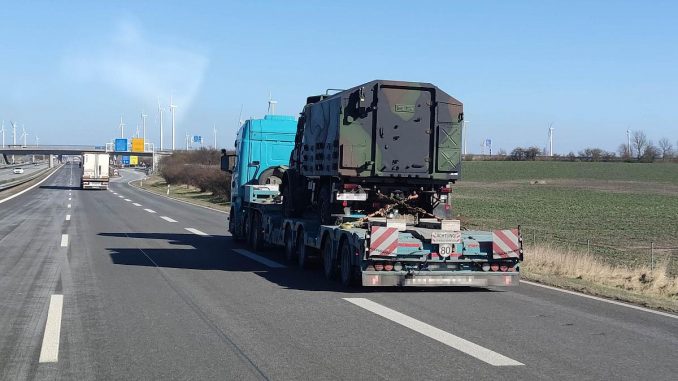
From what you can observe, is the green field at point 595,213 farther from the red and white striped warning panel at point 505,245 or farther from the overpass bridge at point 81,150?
the overpass bridge at point 81,150

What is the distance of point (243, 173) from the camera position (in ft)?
71.5

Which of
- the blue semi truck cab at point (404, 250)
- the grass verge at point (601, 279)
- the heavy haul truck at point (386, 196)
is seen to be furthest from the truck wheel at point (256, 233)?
the grass verge at point (601, 279)

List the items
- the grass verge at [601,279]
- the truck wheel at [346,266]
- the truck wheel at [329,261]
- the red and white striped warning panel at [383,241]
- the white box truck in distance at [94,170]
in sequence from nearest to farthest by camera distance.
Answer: the red and white striped warning panel at [383,241] → the grass verge at [601,279] → the truck wheel at [346,266] → the truck wheel at [329,261] → the white box truck in distance at [94,170]

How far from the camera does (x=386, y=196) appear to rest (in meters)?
14.2

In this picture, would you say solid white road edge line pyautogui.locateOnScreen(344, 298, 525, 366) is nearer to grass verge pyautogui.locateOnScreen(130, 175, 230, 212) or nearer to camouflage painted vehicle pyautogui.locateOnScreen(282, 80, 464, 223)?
camouflage painted vehicle pyautogui.locateOnScreen(282, 80, 464, 223)

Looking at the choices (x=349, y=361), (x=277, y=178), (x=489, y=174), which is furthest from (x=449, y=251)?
(x=489, y=174)

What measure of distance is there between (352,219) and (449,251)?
2522mm

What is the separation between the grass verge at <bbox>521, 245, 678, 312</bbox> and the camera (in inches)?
499

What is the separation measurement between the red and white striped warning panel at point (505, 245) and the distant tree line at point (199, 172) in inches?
1195

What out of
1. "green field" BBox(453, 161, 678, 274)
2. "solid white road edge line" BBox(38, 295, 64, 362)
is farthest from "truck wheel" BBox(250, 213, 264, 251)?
"solid white road edge line" BBox(38, 295, 64, 362)

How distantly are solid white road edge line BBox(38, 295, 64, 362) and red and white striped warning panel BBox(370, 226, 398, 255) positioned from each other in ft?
15.0

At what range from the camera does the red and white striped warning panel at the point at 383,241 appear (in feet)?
39.4

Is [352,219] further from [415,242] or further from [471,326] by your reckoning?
[471,326]

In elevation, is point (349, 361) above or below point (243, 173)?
below
